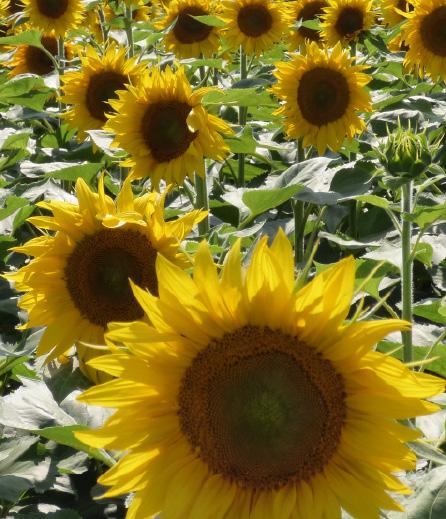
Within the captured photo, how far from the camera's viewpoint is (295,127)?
3.46m

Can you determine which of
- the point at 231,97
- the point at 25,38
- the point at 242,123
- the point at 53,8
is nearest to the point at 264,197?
the point at 231,97

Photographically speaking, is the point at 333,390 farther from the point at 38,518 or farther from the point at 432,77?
the point at 432,77

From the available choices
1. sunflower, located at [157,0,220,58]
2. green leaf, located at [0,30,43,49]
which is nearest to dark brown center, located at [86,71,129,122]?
green leaf, located at [0,30,43,49]

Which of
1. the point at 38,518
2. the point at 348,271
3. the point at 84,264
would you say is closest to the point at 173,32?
the point at 84,264

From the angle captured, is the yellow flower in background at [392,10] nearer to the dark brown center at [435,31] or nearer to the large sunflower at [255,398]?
the dark brown center at [435,31]

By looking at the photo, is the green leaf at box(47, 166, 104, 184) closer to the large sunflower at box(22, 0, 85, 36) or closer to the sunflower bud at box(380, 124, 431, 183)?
the sunflower bud at box(380, 124, 431, 183)

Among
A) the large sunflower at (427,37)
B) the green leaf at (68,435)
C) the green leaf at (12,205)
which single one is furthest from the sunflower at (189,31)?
the green leaf at (68,435)

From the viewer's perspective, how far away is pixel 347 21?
4492mm

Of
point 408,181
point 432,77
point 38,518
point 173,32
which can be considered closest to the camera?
point 38,518

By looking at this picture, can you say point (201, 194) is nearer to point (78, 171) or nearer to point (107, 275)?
point (78, 171)

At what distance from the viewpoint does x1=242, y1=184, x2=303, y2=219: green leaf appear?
1947 millimetres

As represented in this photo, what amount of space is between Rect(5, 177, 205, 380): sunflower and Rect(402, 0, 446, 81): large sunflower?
8.86ft

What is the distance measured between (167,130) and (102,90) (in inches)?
30.1

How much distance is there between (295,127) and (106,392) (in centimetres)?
229
